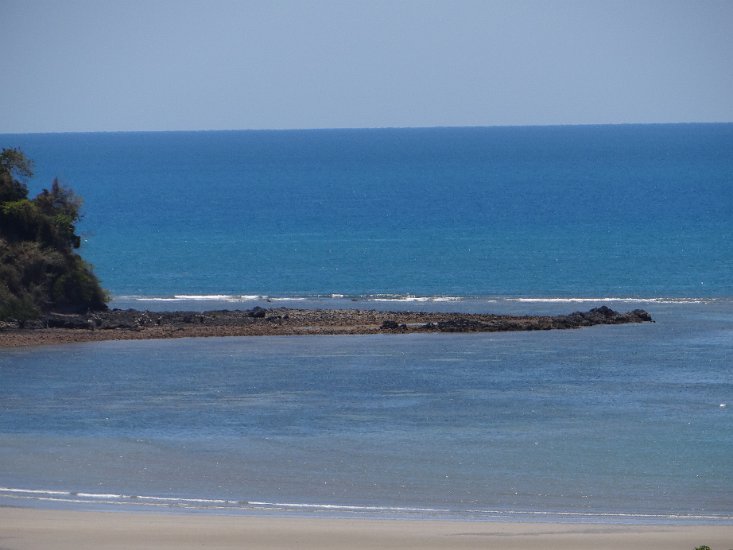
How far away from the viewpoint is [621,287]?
52.7 metres

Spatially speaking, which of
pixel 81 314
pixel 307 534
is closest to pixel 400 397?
pixel 307 534

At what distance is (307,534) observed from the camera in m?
20.3

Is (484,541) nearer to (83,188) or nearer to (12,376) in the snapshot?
(12,376)

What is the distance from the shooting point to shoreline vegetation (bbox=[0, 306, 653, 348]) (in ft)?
132

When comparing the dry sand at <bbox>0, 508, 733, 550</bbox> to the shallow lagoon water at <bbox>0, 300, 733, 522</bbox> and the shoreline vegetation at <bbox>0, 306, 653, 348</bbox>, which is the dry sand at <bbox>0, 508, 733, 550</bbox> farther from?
the shoreline vegetation at <bbox>0, 306, 653, 348</bbox>

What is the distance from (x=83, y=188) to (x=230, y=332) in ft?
321

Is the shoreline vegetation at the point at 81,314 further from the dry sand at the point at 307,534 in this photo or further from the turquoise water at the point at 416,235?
the dry sand at the point at 307,534

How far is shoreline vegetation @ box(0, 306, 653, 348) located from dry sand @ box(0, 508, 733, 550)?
61.1 feet

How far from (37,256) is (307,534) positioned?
23.9 metres

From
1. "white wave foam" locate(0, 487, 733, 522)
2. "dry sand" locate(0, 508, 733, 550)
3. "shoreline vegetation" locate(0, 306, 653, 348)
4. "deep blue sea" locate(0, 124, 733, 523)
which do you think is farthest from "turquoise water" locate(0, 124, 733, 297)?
"dry sand" locate(0, 508, 733, 550)

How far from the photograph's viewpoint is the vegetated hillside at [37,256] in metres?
41.2

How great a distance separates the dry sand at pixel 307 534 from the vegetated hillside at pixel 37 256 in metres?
20.4

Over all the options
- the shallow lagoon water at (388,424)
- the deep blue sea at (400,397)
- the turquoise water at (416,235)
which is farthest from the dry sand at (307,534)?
the turquoise water at (416,235)

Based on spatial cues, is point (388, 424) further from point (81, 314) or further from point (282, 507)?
point (81, 314)
